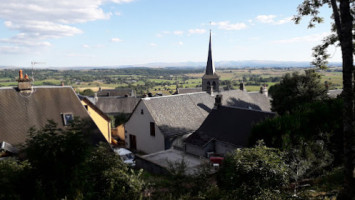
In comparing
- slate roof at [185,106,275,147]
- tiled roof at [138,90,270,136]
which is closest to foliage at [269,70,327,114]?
slate roof at [185,106,275,147]

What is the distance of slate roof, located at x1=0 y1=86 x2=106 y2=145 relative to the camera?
53.6 ft

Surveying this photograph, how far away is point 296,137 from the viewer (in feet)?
42.4

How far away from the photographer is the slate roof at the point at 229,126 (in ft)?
68.2

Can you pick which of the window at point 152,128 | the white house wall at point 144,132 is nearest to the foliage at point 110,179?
the white house wall at point 144,132

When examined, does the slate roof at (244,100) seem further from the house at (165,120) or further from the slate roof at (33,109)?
the slate roof at (33,109)

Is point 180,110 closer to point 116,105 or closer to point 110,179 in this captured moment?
point 110,179

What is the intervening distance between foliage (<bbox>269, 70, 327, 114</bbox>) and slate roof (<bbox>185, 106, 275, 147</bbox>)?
6.28m

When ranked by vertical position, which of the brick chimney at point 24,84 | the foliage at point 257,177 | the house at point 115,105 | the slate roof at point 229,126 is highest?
the brick chimney at point 24,84

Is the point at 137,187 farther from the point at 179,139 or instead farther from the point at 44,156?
the point at 179,139

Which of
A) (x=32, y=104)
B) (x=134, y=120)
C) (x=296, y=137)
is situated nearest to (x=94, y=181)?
(x=296, y=137)

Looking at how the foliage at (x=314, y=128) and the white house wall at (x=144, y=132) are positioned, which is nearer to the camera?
the foliage at (x=314, y=128)

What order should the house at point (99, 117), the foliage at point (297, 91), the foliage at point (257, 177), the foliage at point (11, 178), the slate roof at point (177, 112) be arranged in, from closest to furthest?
1. the foliage at point (11, 178)
2. the foliage at point (257, 177)
3. the foliage at point (297, 91)
4. the slate roof at point (177, 112)
5. the house at point (99, 117)

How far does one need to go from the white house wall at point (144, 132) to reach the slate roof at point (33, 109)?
9.41 meters

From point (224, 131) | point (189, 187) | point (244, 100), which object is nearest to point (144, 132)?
point (224, 131)
